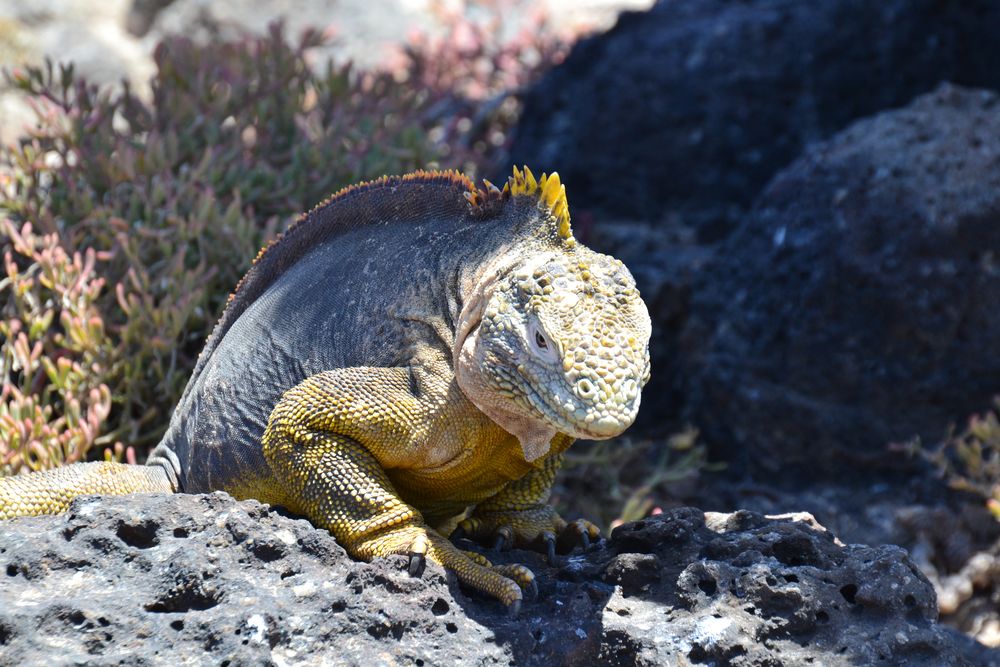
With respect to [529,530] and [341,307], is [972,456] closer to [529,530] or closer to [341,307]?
[529,530]

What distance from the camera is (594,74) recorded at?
8.23 metres

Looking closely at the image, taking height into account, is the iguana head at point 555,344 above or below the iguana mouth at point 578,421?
above

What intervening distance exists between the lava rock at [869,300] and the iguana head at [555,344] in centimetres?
277

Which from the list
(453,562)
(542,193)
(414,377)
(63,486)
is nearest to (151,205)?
(63,486)

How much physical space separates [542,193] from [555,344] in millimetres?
682

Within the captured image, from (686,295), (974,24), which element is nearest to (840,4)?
(974,24)

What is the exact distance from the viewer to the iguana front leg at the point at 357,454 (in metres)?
3.49

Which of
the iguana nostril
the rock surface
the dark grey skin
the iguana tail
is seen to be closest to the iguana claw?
the rock surface

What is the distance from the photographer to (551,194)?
369cm

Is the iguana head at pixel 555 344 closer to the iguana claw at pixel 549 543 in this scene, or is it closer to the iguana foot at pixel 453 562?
the iguana foot at pixel 453 562

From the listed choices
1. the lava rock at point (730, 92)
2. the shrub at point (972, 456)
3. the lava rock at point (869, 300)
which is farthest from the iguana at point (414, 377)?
the lava rock at point (730, 92)

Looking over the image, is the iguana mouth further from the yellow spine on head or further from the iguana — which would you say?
the yellow spine on head

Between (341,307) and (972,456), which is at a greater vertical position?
(341,307)

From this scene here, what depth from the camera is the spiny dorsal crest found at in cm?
366
